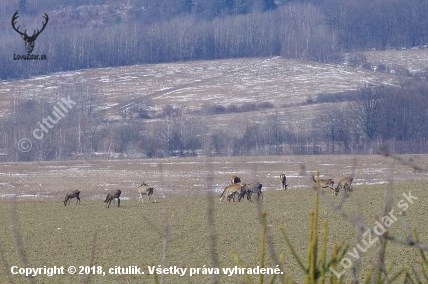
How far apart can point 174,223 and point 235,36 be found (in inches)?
4057

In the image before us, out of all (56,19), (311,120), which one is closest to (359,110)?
(311,120)

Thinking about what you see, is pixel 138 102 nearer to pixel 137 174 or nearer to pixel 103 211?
pixel 137 174

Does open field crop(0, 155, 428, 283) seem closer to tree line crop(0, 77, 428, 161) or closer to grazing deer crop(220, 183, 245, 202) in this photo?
grazing deer crop(220, 183, 245, 202)

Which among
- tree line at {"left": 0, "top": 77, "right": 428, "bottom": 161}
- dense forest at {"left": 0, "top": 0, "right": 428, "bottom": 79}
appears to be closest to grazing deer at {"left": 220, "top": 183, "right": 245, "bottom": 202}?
tree line at {"left": 0, "top": 77, "right": 428, "bottom": 161}

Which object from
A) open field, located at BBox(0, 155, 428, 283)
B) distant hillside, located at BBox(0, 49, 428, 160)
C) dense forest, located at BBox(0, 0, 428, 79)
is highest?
dense forest, located at BBox(0, 0, 428, 79)

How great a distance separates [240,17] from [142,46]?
18757 mm

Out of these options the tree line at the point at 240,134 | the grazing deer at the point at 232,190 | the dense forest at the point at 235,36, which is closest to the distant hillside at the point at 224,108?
the tree line at the point at 240,134

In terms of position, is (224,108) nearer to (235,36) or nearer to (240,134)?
(240,134)

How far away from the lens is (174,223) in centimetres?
1906

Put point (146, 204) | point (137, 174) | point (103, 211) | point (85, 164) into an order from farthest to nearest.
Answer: point (85, 164)
point (137, 174)
point (146, 204)
point (103, 211)

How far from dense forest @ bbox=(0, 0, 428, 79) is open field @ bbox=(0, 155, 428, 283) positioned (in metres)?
78.7

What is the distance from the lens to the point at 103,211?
24.0m

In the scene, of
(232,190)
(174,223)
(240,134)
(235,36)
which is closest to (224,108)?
(240,134)

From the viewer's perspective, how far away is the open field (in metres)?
13.3
